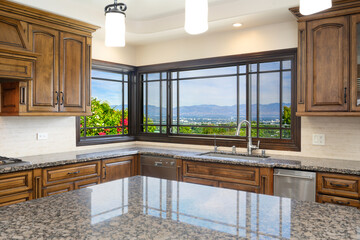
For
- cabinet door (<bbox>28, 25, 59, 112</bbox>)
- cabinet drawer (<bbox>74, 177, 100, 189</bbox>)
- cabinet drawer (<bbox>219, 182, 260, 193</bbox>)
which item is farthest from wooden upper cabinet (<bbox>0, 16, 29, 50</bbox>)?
cabinet drawer (<bbox>219, 182, 260, 193</bbox>)

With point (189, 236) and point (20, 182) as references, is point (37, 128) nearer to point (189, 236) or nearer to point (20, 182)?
point (20, 182)

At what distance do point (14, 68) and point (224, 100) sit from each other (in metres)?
2.57

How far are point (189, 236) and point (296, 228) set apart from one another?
43 cm

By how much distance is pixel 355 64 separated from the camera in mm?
2893

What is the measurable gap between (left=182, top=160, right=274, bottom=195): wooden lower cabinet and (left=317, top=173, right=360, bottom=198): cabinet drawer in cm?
48

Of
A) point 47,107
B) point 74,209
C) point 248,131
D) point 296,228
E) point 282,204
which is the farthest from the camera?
point 248,131

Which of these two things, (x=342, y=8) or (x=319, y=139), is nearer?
A: (x=342, y=8)

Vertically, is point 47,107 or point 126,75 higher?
point 126,75

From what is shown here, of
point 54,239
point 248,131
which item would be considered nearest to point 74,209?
point 54,239

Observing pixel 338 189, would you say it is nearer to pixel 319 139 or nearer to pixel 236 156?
pixel 319 139

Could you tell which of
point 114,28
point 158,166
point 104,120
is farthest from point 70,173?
point 114,28

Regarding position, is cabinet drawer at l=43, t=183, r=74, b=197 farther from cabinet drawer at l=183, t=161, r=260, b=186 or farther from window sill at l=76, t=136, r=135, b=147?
cabinet drawer at l=183, t=161, r=260, b=186

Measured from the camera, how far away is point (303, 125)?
352 cm

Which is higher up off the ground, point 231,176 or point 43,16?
point 43,16
